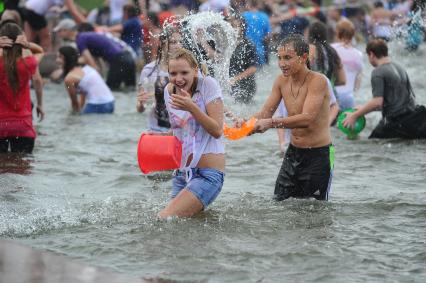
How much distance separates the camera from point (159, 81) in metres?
9.09

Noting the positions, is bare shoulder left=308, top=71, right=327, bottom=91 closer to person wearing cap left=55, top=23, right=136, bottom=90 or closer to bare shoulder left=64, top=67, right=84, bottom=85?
bare shoulder left=64, top=67, right=84, bottom=85

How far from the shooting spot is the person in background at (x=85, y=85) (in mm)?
14098

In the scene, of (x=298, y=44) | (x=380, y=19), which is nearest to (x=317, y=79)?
(x=298, y=44)

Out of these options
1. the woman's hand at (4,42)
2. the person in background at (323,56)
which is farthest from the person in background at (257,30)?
the woman's hand at (4,42)

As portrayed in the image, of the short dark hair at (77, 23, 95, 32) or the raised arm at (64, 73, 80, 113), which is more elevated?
the short dark hair at (77, 23, 95, 32)

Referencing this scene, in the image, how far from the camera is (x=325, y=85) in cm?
741

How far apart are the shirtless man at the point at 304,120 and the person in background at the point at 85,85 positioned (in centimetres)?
696

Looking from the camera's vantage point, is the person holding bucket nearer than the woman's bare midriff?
Yes

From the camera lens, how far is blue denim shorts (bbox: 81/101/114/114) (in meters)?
14.3

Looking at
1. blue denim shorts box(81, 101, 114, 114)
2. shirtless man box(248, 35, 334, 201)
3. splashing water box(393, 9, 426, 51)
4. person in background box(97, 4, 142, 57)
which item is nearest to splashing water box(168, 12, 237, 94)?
shirtless man box(248, 35, 334, 201)

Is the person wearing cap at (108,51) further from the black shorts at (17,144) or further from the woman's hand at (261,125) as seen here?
the woman's hand at (261,125)

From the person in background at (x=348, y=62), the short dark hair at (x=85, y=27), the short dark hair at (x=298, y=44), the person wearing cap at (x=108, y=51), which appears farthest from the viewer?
the short dark hair at (x=85, y=27)

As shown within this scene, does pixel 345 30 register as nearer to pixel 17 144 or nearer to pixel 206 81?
pixel 17 144

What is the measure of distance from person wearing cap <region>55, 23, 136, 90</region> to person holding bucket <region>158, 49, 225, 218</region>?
32.1 feet
